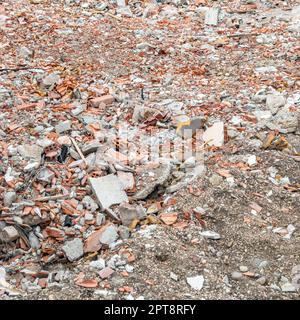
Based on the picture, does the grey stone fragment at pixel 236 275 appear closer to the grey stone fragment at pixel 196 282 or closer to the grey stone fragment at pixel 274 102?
the grey stone fragment at pixel 196 282

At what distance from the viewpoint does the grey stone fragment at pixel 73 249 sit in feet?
14.3

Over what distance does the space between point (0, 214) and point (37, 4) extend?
5.63 metres

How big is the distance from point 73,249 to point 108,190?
74cm

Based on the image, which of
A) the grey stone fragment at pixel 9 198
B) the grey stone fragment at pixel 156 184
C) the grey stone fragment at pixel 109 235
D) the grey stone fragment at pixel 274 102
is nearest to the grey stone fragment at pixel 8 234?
the grey stone fragment at pixel 9 198

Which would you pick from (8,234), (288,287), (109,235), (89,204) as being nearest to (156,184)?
(89,204)

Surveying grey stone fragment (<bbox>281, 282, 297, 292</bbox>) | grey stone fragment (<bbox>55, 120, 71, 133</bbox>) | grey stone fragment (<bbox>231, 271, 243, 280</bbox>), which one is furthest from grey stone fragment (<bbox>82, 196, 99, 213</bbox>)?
grey stone fragment (<bbox>281, 282, 297, 292</bbox>)

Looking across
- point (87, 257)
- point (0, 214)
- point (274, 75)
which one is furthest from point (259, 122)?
point (0, 214)

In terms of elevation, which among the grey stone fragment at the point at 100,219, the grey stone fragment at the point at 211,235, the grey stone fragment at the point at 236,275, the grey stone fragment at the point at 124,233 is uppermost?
the grey stone fragment at the point at 211,235

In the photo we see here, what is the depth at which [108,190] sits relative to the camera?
4895 millimetres

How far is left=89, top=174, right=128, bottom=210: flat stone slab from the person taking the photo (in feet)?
15.8

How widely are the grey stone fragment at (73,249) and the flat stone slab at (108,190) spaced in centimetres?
47

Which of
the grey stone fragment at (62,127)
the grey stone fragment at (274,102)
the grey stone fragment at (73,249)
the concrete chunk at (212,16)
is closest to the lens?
the grey stone fragment at (73,249)

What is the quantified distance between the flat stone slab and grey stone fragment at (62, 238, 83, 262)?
0.47 metres

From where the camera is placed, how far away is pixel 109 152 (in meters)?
5.42
